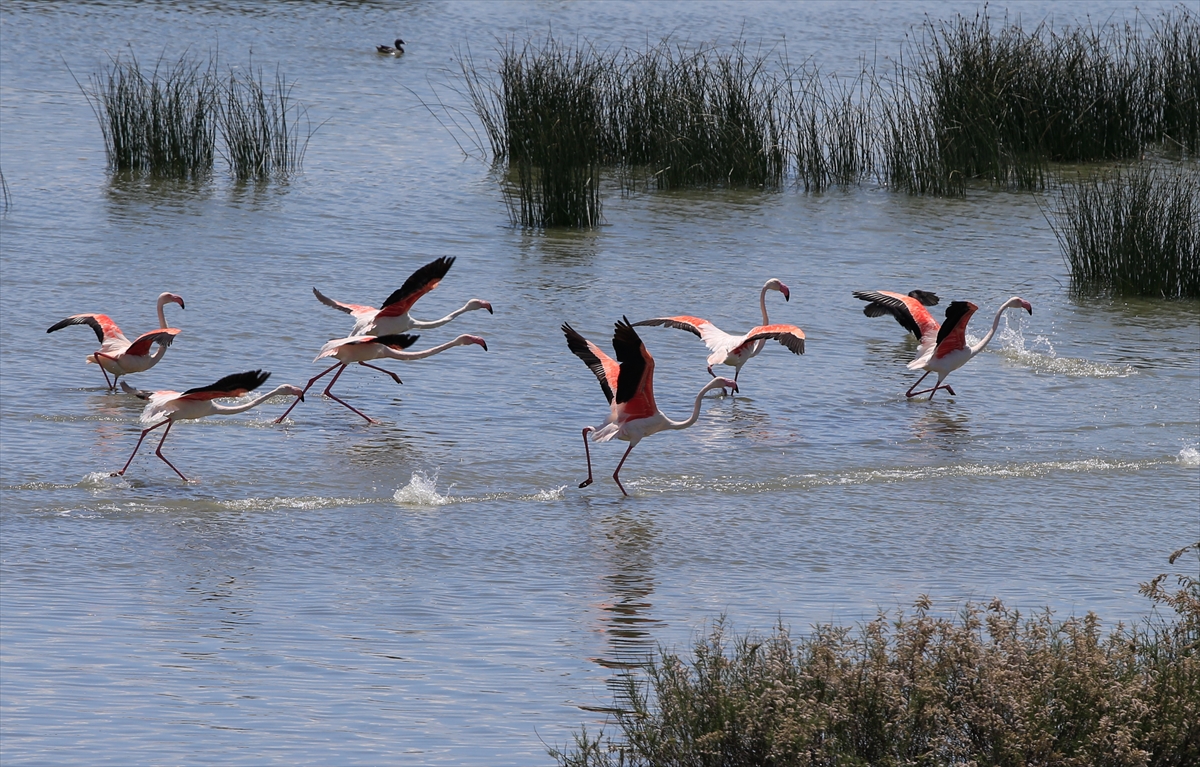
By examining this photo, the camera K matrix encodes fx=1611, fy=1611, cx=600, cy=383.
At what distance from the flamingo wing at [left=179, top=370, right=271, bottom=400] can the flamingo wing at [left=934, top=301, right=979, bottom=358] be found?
4.72m

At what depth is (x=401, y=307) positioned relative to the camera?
1052 centimetres

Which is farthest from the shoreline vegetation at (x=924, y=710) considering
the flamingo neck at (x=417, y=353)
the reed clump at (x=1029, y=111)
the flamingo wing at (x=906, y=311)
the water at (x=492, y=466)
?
the reed clump at (x=1029, y=111)

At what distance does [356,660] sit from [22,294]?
27.4ft

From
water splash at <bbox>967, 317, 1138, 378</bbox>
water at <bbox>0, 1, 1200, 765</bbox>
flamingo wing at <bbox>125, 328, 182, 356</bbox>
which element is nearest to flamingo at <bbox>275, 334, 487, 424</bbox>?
water at <bbox>0, 1, 1200, 765</bbox>

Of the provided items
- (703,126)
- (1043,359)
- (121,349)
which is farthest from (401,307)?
(703,126)

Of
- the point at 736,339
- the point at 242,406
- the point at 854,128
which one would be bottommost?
the point at 242,406

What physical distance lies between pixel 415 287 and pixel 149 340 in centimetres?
169

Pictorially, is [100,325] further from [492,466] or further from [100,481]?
[492,466]

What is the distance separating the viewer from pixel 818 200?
18.1 metres

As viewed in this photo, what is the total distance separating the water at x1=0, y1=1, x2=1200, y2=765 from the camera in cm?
546

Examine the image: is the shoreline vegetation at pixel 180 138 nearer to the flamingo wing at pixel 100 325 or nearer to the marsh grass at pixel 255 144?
the marsh grass at pixel 255 144

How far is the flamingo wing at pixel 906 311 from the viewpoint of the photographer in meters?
11.3

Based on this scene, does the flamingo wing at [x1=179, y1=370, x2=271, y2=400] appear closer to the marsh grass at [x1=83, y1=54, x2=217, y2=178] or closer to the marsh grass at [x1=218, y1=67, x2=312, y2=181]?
Result: the marsh grass at [x1=218, y1=67, x2=312, y2=181]

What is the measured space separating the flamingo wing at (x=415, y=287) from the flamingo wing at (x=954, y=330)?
3307 mm
